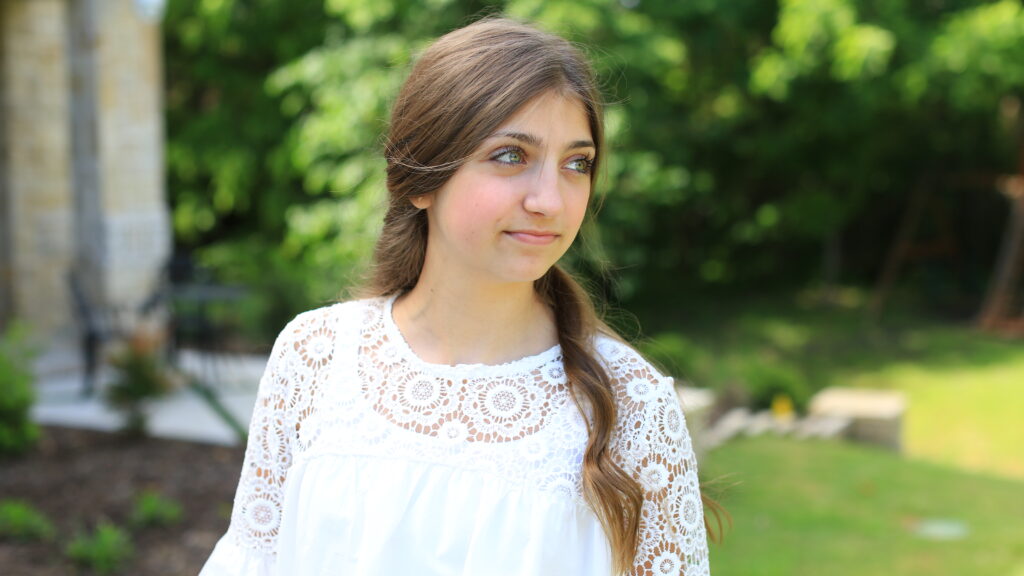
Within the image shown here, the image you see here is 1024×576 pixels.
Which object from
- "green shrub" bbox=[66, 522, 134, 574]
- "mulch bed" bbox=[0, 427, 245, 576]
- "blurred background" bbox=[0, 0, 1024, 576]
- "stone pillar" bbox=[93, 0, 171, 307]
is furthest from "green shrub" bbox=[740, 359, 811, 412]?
"green shrub" bbox=[66, 522, 134, 574]

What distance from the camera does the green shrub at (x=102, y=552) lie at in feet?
12.2

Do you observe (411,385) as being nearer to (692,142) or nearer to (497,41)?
(497,41)

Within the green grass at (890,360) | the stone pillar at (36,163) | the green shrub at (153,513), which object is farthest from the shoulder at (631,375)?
the stone pillar at (36,163)

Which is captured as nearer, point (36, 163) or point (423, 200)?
point (423, 200)

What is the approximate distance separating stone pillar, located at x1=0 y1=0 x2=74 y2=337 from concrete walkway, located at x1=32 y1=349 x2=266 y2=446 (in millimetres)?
439

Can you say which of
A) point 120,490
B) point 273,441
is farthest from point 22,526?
point 273,441

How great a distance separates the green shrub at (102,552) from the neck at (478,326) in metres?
2.57

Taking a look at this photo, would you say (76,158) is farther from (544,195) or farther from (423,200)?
(544,195)

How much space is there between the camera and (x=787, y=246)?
16.8 meters

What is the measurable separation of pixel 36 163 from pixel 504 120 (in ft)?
22.6

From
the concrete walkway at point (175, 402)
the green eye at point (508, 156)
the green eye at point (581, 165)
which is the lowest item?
the concrete walkway at point (175, 402)

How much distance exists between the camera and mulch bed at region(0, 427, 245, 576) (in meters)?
3.85

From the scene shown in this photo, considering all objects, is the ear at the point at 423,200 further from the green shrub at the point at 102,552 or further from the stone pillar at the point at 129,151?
the stone pillar at the point at 129,151

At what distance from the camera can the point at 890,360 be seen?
452 inches
